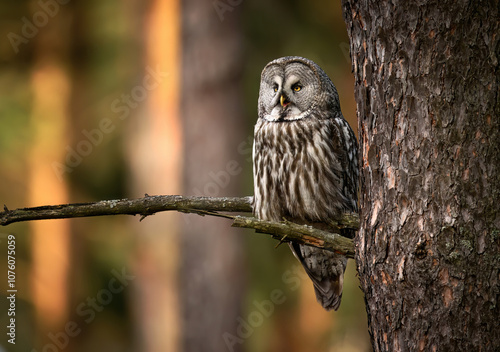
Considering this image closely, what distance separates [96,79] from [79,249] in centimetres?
430

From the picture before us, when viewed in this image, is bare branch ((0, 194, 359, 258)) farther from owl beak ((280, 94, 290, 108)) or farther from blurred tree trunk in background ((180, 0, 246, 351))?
blurred tree trunk in background ((180, 0, 246, 351))

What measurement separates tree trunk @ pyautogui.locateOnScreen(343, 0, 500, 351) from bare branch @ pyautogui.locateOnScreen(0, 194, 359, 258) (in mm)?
281

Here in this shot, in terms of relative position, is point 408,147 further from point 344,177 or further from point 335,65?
point 335,65

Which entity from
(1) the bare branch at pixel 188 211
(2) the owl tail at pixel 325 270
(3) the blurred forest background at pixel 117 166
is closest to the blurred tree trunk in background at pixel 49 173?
(3) the blurred forest background at pixel 117 166

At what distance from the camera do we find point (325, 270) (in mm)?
4660

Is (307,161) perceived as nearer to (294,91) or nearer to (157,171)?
(294,91)

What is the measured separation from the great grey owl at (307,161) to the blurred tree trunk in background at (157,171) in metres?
5.42

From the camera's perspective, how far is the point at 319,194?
4.18 metres

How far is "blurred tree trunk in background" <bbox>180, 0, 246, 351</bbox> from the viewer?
6.59m

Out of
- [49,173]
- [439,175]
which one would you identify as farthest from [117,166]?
[439,175]

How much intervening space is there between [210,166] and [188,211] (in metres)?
3.65

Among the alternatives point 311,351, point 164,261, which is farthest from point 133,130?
point 311,351

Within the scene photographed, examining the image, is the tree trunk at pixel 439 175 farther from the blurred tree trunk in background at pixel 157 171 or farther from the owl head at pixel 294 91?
the blurred tree trunk in background at pixel 157 171

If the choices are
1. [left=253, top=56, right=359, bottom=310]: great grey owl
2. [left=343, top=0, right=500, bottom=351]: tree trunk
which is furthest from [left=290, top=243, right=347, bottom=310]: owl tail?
[left=343, top=0, right=500, bottom=351]: tree trunk
